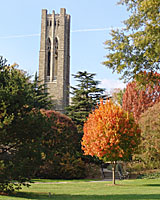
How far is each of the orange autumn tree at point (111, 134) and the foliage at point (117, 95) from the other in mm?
29335

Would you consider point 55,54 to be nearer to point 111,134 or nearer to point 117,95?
point 117,95

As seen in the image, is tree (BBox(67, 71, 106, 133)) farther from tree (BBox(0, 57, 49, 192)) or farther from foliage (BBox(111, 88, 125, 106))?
tree (BBox(0, 57, 49, 192))

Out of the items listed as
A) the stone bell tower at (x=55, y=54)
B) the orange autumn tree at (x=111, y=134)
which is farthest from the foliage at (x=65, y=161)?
the stone bell tower at (x=55, y=54)

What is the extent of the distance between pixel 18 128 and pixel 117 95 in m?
39.7

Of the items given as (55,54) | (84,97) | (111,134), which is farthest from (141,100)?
(55,54)

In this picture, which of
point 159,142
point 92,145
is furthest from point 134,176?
point 92,145

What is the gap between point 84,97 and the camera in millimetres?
36688

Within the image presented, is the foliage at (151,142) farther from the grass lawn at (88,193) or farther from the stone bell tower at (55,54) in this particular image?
the stone bell tower at (55,54)

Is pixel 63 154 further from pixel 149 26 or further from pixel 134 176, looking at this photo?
pixel 149 26

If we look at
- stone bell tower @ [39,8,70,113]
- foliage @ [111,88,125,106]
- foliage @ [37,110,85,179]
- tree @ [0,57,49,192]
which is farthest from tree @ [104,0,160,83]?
stone bell tower @ [39,8,70,113]

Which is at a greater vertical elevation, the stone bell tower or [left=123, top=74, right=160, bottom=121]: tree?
the stone bell tower

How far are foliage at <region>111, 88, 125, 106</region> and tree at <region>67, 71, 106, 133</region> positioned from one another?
10.8 metres

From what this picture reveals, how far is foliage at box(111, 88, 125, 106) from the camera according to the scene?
47503 mm

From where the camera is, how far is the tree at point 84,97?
118 ft
